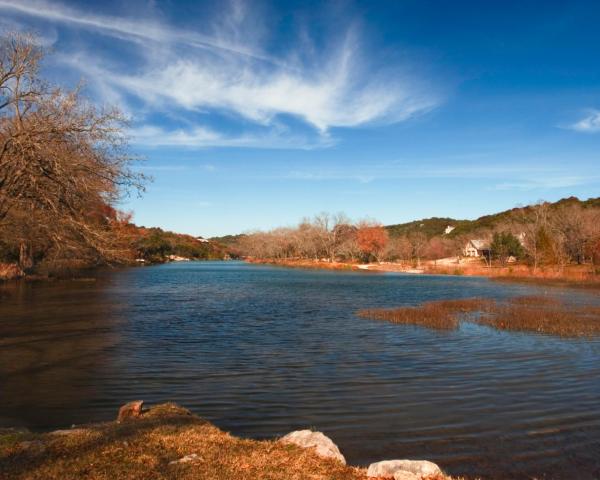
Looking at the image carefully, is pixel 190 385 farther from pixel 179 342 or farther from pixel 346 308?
pixel 346 308

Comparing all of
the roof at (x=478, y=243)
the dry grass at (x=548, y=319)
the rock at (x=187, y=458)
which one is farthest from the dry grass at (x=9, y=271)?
the roof at (x=478, y=243)

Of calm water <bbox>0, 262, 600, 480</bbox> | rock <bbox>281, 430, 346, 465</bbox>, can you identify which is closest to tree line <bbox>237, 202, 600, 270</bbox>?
calm water <bbox>0, 262, 600, 480</bbox>

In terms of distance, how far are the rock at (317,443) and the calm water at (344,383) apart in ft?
3.60

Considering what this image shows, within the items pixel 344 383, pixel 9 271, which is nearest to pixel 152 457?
pixel 344 383

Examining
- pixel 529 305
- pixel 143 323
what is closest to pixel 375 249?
pixel 529 305

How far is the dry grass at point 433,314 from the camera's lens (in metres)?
25.9

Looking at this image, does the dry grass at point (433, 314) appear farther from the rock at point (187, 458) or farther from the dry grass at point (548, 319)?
the rock at point (187, 458)

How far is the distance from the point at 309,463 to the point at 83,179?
43.2 feet

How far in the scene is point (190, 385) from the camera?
45.7 feet

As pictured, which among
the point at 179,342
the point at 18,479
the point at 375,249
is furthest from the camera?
the point at 375,249

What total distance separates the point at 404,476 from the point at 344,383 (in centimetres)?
767

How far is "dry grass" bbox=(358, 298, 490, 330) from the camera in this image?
25.9 metres

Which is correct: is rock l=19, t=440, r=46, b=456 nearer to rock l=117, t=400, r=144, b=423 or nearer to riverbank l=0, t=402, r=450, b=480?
riverbank l=0, t=402, r=450, b=480

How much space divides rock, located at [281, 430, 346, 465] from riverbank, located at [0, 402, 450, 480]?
33 mm
